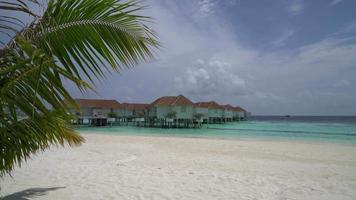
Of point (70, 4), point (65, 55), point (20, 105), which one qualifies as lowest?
point (20, 105)

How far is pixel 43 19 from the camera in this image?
1914 millimetres

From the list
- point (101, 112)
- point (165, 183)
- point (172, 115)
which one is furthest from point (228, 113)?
point (165, 183)

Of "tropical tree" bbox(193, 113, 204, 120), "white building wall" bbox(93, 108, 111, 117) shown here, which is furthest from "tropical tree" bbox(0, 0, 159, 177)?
"white building wall" bbox(93, 108, 111, 117)

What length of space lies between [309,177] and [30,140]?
695 centimetres

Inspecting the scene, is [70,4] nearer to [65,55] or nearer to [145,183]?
[65,55]

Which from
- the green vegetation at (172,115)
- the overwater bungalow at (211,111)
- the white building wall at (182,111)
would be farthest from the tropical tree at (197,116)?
the green vegetation at (172,115)

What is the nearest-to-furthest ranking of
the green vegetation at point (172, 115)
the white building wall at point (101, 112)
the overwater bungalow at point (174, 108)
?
the green vegetation at point (172, 115)
the overwater bungalow at point (174, 108)
the white building wall at point (101, 112)

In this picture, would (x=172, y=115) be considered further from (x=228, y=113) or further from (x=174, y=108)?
(x=228, y=113)

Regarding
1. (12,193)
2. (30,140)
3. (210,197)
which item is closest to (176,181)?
(210,197)

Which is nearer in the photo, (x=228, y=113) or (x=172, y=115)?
(x=172, y=115)

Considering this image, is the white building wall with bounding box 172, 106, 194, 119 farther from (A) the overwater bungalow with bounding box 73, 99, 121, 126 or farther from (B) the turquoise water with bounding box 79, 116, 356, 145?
(A) the overwater bungalow with bounding box 73, 99, 121, 126

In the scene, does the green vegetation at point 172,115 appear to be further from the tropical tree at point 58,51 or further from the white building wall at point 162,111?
the tropical tree at point 58,51

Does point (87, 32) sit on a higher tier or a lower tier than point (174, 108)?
lower

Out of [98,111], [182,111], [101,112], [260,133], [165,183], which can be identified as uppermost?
[98,111]
